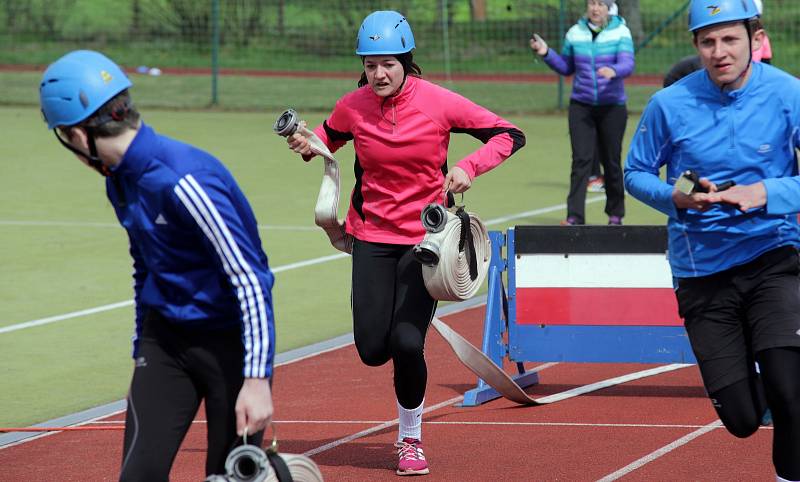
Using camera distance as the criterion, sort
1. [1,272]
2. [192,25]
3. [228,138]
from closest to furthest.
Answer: [1,272] → [228,138] → [192,25]

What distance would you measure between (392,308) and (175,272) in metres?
2.65

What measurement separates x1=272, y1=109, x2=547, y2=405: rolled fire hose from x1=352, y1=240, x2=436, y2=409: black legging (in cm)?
13

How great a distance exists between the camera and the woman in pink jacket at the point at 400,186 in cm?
743

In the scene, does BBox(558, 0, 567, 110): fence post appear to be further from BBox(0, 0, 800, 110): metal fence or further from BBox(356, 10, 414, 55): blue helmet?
BBox(356, 10, 414, 55): blue helmet

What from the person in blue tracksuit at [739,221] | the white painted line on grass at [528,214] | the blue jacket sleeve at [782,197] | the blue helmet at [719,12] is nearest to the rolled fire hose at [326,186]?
the person in blue tracksuit at [739,221]

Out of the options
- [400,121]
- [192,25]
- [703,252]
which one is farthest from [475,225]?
[192,25]

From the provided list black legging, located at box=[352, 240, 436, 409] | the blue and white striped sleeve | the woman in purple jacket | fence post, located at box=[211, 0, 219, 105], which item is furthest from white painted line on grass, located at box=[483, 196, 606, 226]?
fence post, located at box=[211, 0, 219, 105]

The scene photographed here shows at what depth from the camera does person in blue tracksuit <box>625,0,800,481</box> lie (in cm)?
579

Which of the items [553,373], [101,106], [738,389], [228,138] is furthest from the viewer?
[228,138]

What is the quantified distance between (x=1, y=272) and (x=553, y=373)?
19.2 ft

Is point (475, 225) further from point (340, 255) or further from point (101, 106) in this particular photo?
point (340, 255)

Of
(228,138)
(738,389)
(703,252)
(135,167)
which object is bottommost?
(228,138)

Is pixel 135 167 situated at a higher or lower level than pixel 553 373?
higher

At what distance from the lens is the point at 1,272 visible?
44.6ft
